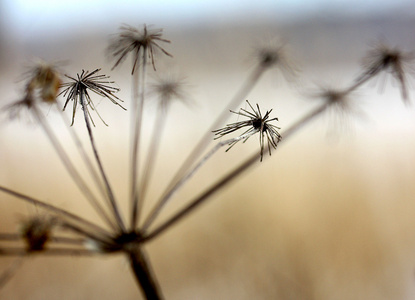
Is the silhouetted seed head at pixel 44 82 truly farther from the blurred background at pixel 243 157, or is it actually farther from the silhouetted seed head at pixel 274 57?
the silhouetted seed head at pixel 274 57

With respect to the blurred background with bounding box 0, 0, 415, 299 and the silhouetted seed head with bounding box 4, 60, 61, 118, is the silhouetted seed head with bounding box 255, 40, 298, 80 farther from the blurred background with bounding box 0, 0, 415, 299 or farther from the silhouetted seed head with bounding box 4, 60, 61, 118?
the silhouetted seed head with bounding box 4, 60, 61, 118

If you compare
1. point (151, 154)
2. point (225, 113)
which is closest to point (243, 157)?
point (225, 113)

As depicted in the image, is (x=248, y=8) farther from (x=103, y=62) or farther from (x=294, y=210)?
(x=294, y=210)


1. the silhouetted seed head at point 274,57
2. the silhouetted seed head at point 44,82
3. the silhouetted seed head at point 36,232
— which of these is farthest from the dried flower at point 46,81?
the silhouetted seed head at point 274,57

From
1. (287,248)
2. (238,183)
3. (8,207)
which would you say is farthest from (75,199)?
(287,248)

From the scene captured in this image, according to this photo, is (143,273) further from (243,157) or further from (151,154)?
(243,157)
